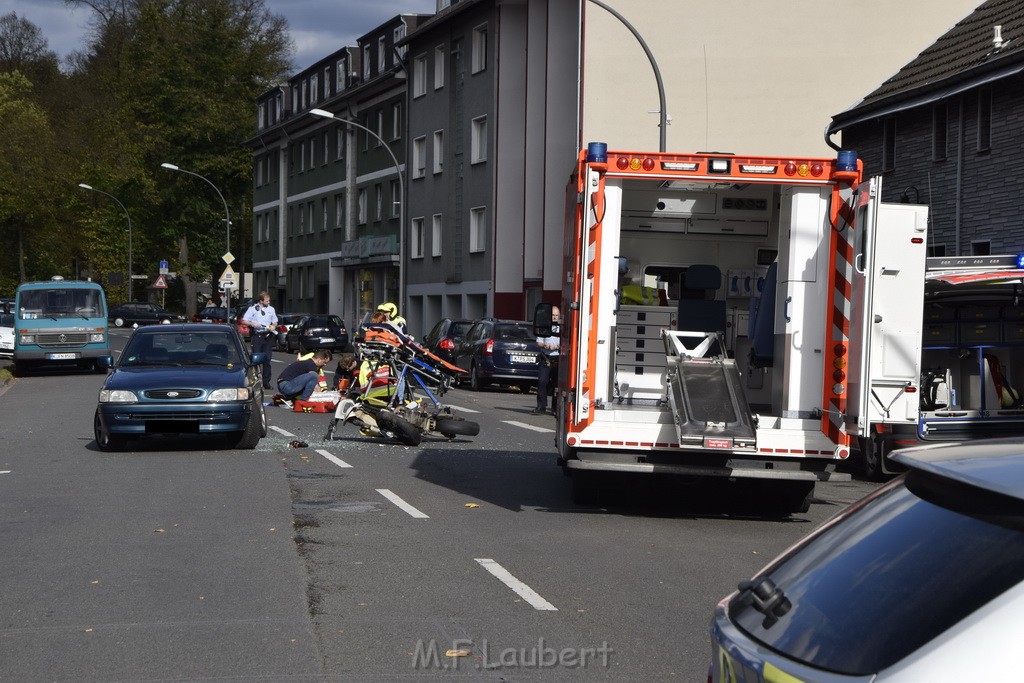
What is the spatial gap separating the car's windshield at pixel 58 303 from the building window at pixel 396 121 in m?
23.3

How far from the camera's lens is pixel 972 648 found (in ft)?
7.40

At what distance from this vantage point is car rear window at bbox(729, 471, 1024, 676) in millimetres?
2385

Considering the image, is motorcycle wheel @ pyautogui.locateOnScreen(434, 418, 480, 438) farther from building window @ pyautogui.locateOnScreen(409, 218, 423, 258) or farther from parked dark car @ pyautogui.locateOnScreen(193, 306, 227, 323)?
parked dark car @ pyautogui.locateOnScreen(193, 306, 227, 323)

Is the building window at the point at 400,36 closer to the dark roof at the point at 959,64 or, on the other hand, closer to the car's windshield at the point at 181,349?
the dark roof at the point at 959,64

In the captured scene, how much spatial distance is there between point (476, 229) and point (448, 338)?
15462 mm

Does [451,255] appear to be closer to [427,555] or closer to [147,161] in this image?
[147,161]

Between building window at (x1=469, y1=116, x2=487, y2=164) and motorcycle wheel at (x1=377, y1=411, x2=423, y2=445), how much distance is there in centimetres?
3200

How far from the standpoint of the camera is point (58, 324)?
3462cm

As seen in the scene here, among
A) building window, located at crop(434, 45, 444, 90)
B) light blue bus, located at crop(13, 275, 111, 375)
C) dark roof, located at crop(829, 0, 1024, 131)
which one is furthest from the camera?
building window, located at crop(434, 45, 444, 90)

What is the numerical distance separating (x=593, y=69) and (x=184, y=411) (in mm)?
26509

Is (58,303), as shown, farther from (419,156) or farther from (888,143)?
(419,156)

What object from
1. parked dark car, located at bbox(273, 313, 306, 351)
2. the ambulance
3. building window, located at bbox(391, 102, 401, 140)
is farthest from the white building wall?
the ambulance

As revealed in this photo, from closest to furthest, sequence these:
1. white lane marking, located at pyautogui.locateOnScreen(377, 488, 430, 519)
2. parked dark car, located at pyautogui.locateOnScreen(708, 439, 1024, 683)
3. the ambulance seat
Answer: parked dark car, located at pyautogui.locateOnScreen(708, 439, 1024, 683)
white lane marking, located at pyautogui.locateOnScreen(377, 488, 430, 519)
the ambulance seat

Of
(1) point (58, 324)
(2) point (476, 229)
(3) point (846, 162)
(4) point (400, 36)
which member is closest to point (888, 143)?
(3) point (846, 162)
